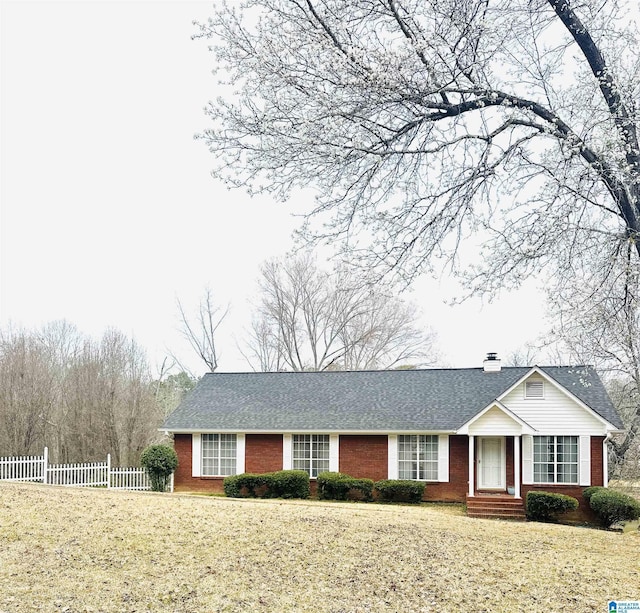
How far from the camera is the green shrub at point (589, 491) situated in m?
21.5

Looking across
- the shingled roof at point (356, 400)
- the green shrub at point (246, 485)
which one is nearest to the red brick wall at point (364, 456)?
the shingled roof at point (356, 400)

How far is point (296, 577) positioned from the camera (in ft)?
34.2

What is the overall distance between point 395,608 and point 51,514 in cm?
709

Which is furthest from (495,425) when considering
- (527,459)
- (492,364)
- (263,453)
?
(263,453)

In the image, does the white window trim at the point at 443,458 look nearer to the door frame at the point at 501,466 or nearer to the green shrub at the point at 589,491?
the door frame at the point at 501,466

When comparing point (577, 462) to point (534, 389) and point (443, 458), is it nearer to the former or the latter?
point (534, 389)

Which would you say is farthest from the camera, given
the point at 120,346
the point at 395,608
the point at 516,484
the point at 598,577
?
the point at 120,346

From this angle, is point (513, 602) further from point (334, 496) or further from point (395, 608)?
point (334, 496)

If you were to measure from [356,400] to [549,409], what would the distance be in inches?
268

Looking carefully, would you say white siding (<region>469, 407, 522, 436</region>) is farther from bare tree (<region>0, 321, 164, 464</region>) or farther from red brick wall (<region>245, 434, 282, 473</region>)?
bare tree (<region>0, 321, 164, 464</region>)

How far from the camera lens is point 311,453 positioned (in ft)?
83.3

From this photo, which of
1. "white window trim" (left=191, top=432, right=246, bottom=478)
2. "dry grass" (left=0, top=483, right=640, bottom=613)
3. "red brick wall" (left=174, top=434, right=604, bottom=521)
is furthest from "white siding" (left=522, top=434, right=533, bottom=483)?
"white window trim" (left=191, top=432, right=246, bottom=478)

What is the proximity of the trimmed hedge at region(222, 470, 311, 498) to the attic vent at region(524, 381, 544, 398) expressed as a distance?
289 inches

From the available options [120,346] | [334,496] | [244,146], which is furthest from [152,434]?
[244,146]
